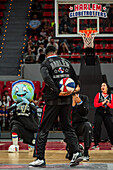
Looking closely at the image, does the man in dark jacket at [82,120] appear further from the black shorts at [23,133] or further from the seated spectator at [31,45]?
the seated spectator at [31,45]

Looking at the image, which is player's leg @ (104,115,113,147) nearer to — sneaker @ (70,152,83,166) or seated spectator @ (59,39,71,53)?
sneaker @ (70,152,83,166)

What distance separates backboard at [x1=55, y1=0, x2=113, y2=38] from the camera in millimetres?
13648

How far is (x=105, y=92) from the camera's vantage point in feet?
34.3

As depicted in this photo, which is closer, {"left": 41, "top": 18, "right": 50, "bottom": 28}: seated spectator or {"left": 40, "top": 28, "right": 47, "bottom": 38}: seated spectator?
{"left": 40, "top": 28, "right": 47, "bottom": 38}: seated spectator

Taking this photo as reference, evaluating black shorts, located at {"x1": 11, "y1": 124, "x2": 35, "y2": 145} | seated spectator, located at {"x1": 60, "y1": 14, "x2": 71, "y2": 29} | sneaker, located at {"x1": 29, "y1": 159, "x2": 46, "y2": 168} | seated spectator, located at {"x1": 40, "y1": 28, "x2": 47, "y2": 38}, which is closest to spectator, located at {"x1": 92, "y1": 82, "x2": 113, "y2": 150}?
black shorts, located at {"x1": 11, "y1": 124, "x2": 35, "y2": 145}

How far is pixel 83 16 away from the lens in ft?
45.2

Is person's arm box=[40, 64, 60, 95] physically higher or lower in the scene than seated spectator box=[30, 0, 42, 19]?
lower

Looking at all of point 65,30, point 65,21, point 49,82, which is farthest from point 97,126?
point 65,21

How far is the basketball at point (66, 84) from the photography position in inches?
261

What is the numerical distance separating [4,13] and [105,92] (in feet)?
43.7

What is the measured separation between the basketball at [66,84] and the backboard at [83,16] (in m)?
7.32

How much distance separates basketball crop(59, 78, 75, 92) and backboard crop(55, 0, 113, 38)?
7319mm

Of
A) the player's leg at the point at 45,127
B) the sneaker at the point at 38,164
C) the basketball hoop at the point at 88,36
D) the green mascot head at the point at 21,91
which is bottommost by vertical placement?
the sneaker at the point at 38,164

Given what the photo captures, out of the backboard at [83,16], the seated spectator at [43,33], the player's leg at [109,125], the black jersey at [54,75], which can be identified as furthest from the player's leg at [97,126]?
the seated spectator at [43,33]
